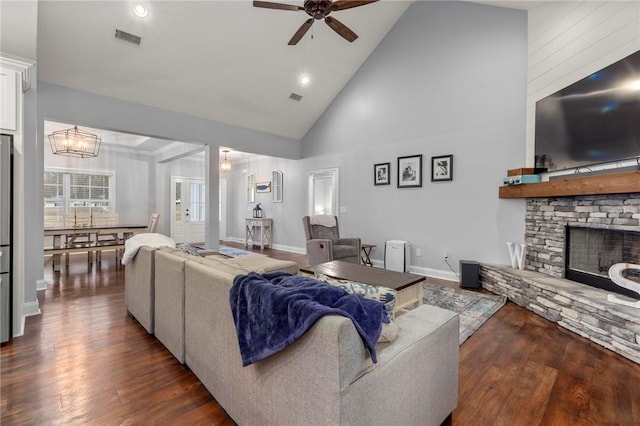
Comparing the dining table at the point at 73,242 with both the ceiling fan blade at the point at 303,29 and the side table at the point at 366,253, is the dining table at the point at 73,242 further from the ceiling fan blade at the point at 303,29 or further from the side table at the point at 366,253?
the ceiling fan blade at the point at 303,29

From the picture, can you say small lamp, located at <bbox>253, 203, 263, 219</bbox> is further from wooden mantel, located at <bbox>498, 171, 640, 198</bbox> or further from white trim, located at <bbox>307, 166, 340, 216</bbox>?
wooden mantel, located at <bbox>498, 171, 640, 198</bbox>

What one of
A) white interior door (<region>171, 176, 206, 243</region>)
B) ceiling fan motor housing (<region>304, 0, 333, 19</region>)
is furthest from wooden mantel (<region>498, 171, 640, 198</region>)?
white interior door (<region>171, 176, 206, 243</region>)

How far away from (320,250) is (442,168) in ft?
7.67

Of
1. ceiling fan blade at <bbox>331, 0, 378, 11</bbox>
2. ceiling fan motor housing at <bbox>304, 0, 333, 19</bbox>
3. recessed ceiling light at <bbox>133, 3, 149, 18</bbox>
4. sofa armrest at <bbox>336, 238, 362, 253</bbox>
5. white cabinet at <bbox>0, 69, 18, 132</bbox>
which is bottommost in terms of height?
sofa armrest at <bbox>336, 238, 362, 253</bbox>

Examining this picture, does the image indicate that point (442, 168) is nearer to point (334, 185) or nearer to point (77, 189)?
point (334, 185)

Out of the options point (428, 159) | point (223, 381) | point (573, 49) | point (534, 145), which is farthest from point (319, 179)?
point (223, 381)

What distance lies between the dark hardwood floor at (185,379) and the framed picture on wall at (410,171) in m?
2.59

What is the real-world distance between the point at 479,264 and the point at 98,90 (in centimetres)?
603

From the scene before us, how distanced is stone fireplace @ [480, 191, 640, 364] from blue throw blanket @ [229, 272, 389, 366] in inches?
93.5

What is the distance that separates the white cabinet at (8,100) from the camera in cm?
235

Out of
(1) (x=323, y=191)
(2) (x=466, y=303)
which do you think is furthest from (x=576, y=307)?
(1) (x=323, y=191)

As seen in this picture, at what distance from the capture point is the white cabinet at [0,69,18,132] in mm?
2354

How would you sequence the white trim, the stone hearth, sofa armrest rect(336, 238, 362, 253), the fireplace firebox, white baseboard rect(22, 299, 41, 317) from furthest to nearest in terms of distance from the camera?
1. the white trim
2. sofa armrest rect(336, 238, 362, 253)
3. white baseboard rect(22, 299, 41, 317)
4. the fireplace firebox
5. the stone hearth

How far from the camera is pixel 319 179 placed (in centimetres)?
660
